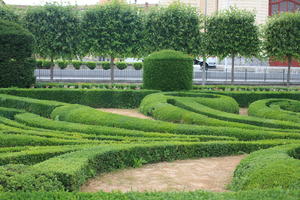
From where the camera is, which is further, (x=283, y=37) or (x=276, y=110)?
(x=283, y=37)

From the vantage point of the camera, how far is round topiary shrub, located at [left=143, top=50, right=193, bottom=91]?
1908 centimetres

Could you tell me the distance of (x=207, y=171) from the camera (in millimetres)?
8398

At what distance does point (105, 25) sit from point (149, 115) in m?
12.1

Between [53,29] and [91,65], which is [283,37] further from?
[91,65]

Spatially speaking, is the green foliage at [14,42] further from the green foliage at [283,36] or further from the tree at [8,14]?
the green foliage at [283,36]

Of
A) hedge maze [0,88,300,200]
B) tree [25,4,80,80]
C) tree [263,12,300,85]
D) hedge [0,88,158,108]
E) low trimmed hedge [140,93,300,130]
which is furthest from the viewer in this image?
tree [263,12,300,85]

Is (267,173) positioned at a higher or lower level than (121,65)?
lower

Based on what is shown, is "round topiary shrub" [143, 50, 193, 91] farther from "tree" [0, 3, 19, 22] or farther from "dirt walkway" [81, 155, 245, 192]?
"dirt walkway" [81, 155, 245, 192]

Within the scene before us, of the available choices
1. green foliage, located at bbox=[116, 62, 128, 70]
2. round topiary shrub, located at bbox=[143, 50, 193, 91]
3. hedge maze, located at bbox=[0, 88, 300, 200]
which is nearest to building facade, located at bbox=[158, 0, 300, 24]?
green foliage, located at bbox=[116, 62, 128, 70]

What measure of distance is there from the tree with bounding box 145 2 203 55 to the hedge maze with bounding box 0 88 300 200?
1070cm

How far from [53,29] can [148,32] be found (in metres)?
5.57

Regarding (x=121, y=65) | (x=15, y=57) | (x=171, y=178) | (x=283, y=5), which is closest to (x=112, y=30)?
(x=15, y=57)

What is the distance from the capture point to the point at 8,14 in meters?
24.5

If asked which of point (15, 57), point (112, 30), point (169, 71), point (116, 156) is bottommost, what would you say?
point (116, 156)
